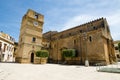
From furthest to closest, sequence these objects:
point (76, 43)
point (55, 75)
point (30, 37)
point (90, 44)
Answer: point (30, 37), point (76, 43), point (90, 44), point (55, 75)

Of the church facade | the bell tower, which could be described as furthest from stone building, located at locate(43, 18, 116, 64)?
the bell tower

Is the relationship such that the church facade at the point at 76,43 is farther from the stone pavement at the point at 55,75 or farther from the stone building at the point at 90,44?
the stone pavement at the point at 55,75

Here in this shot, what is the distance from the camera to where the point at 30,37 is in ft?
83.5

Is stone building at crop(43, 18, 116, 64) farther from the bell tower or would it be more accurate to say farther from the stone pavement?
the stone pavement

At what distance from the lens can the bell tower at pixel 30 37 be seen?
78.0ft

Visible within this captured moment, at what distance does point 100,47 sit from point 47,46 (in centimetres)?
1729

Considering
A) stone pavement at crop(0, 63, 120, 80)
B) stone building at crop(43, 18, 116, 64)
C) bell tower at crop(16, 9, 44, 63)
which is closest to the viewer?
stone pavement at crop(0, 63, 120, 80)

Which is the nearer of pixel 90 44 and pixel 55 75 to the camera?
pixel 55 75

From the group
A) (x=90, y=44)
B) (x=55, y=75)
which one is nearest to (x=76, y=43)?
(x=90, y=44)

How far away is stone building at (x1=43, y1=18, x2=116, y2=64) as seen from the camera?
19.9 metres

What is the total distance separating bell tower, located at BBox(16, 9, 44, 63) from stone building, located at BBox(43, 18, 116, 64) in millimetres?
5874

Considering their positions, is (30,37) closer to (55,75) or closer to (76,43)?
(76,43)

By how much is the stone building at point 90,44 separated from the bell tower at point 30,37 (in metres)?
5.87

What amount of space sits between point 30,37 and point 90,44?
49.6 ft
